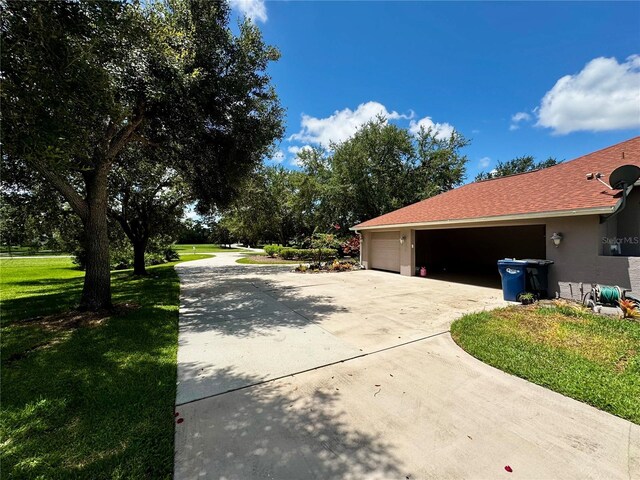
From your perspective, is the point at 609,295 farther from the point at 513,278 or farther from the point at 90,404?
the point at 90,404

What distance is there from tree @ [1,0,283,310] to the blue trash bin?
8155mm

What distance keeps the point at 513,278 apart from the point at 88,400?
9.39m

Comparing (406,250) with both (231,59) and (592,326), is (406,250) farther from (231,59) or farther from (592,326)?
(231,59)

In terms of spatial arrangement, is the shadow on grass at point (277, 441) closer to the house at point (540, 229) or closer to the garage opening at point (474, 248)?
the house at point (540, 229)

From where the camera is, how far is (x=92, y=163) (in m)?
6.70

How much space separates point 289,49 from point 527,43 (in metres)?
9.17

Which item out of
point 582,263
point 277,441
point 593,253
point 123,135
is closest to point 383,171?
point 582,263

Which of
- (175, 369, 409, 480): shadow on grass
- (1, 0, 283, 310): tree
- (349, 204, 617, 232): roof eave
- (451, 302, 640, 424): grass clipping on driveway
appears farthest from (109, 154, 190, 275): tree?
(451, 302, 640, 424): grass clipping on driveway

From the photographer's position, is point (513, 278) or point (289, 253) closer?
point (513, 278)

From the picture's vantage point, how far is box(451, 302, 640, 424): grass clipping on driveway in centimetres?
313

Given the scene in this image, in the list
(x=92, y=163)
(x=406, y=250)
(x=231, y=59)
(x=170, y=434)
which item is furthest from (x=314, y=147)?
(x=170, y=434)

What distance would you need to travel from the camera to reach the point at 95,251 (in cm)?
673

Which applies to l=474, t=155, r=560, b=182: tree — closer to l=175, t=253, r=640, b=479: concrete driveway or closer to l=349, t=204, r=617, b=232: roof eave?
l=349, t=204, r=617, b=232: roof eave

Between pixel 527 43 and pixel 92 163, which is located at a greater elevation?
pixel 527 43
